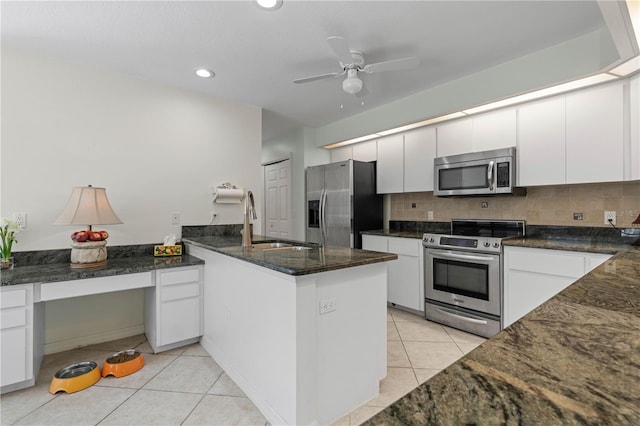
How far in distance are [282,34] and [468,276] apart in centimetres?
272

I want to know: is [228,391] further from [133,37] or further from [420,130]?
[420,130]

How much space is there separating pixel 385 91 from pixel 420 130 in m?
0.68

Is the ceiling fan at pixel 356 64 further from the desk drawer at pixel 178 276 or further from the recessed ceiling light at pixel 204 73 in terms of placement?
the desk drawer at pixel 178 276

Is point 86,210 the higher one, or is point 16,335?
point 86,210

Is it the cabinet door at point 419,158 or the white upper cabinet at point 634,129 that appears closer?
the white upper cabinet at point 634,129

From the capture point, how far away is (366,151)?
437 cm

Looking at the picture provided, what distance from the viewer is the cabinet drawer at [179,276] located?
2.60 meters

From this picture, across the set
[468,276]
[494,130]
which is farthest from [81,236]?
[494,130]

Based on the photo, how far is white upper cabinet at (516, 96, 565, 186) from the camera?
266 centimetres

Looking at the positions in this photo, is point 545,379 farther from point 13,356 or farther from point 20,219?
point 20,219

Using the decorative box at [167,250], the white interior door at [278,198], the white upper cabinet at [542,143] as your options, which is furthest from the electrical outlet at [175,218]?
the white upper cabinet at [542,143]

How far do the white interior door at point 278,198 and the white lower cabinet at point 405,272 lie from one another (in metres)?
1.92

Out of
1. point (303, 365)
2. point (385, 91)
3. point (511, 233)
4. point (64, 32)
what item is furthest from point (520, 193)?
point (64, 32)

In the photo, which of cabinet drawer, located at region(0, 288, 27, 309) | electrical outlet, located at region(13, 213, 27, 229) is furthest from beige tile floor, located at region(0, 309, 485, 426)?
electrical outlet, located at region(13, 213, 27, 229)
